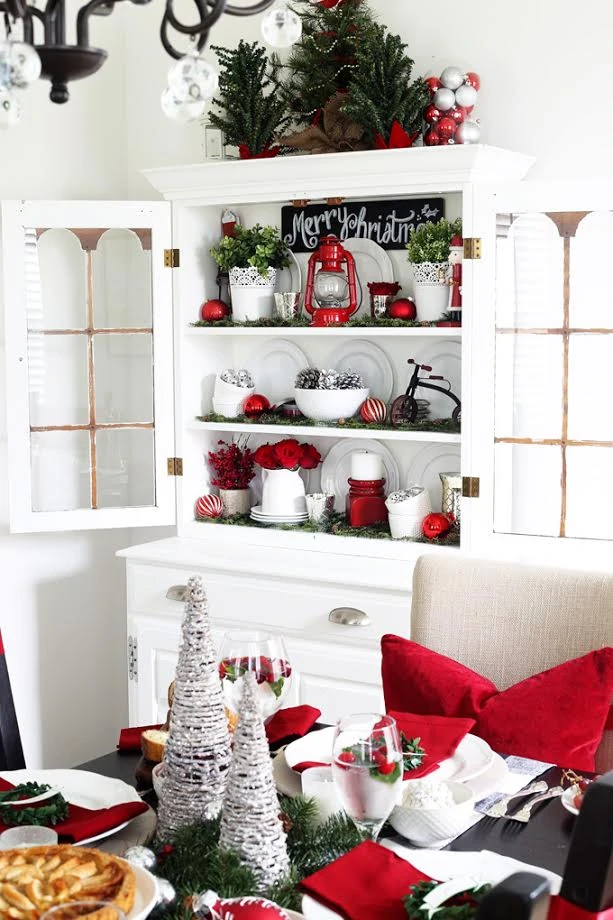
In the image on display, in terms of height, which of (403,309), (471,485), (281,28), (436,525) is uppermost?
(281,28)

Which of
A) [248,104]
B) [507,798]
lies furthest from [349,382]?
[507,798]

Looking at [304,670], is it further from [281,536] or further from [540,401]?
[540,401]

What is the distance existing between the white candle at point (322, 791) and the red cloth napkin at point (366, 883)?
4.9 inches

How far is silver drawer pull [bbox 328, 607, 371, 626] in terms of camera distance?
9.34 ft

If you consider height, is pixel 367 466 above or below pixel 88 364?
below

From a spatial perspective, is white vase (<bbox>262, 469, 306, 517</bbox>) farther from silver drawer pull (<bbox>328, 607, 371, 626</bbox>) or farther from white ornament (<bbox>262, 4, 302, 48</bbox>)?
white ornament (<bbox>262, 4, 302, 48</bbox>)

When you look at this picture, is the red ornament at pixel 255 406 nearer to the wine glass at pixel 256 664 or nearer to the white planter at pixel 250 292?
the white planter at pixel 250 292

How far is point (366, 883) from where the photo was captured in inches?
49.8

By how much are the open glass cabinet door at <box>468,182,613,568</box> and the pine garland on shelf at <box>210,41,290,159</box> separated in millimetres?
691

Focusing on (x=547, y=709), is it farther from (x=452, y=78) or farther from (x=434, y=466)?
(x=452, y=78)

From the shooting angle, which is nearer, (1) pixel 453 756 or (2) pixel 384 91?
(1) pixel 453 756

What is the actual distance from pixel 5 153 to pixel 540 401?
5.61 feet

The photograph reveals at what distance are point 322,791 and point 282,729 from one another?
0.31 meters

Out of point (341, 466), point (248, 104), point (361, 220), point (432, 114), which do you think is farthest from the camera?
point (341, 466)
